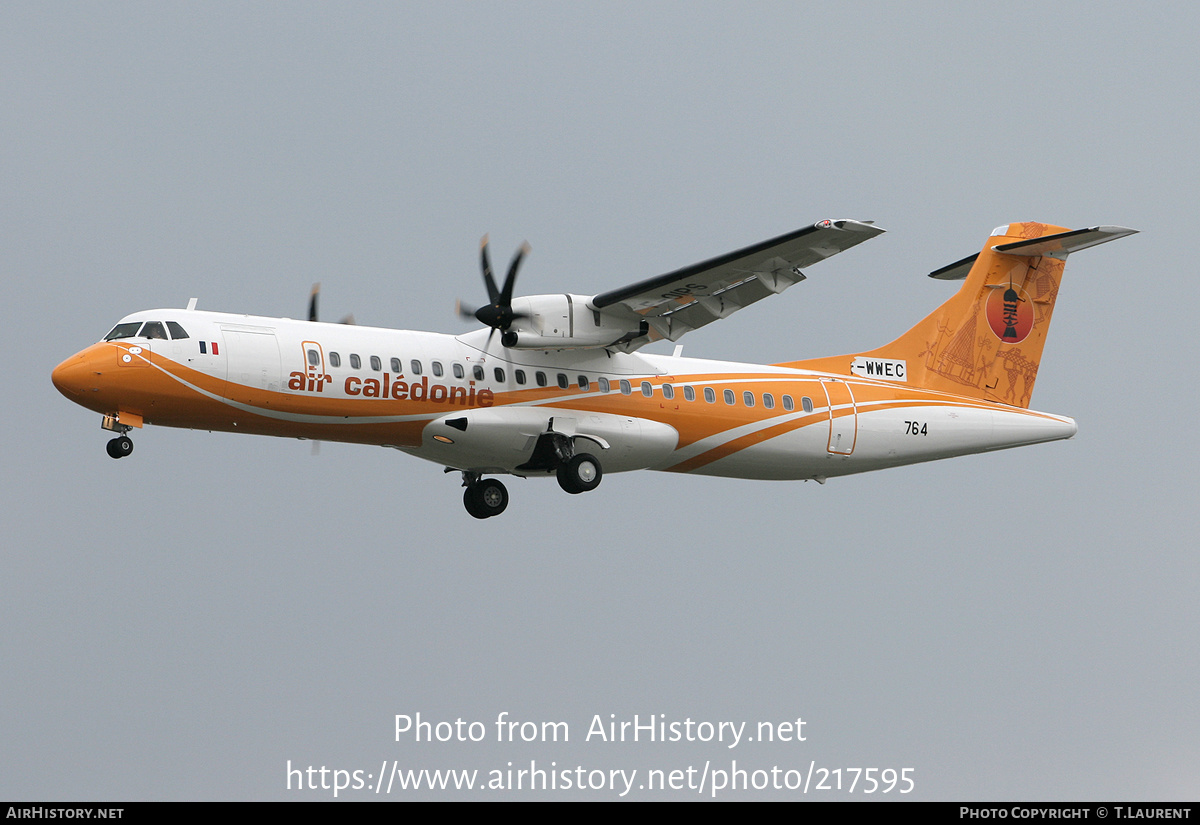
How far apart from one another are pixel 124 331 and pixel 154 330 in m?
0.40

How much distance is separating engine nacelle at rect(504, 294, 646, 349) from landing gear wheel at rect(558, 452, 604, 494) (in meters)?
1.69

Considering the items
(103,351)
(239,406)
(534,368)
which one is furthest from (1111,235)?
(103,351)

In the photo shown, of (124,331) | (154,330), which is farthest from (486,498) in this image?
(124,331)

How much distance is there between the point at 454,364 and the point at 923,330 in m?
8.96

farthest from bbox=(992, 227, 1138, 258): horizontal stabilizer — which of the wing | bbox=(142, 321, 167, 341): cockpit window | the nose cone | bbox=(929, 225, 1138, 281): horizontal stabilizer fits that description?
the nose cone

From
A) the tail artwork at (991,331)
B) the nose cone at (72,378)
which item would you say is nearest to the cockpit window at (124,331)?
the nose cone at (72,378)

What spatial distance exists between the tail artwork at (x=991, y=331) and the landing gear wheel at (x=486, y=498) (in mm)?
5904

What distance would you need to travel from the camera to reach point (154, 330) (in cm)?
1850

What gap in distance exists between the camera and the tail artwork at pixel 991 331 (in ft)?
78.3

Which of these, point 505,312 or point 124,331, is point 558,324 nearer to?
point 505,312

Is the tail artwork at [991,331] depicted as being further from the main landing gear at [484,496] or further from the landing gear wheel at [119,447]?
the landing gear wheel at [119,447]

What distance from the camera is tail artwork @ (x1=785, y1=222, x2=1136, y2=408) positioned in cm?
2388

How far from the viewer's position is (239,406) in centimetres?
1873

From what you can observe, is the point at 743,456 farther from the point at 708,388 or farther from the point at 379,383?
the point at 379,383
